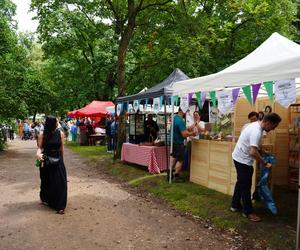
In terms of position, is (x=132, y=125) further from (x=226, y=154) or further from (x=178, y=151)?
(x=226, y=154)

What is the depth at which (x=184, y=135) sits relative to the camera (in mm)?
9398

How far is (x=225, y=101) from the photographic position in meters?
7.65

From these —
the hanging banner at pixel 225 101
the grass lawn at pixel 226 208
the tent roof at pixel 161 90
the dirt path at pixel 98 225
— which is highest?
the tent roof at pixel 161 90

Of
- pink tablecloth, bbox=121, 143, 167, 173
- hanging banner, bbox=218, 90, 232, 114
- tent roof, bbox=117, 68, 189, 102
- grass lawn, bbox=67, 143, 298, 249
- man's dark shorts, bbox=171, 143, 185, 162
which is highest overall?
tent roof, bbox=117, 68, 189, 102

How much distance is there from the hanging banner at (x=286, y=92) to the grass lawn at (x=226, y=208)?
6.40 feet

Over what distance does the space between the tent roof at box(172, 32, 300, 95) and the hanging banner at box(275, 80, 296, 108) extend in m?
0.09

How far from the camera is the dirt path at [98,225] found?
17.9 feet

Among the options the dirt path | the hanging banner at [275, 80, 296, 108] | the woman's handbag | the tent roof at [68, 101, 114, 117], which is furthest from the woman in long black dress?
the tent roof at [68, 101, 114, 117]

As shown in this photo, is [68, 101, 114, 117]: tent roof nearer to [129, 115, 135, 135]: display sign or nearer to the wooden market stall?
[129, 115, 135, 135]: display sign

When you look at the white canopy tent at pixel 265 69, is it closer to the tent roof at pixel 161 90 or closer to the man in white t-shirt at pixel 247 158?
the man in white t-shirt at pixel 247 158

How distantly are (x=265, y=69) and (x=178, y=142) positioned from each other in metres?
4.27

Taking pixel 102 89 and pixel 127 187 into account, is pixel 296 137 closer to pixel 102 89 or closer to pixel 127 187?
pixel 127 187

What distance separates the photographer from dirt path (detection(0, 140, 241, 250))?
5461 millimetres

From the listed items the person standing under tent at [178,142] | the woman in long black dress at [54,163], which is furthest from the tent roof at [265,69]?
the woman in long black dress at [54,163]
